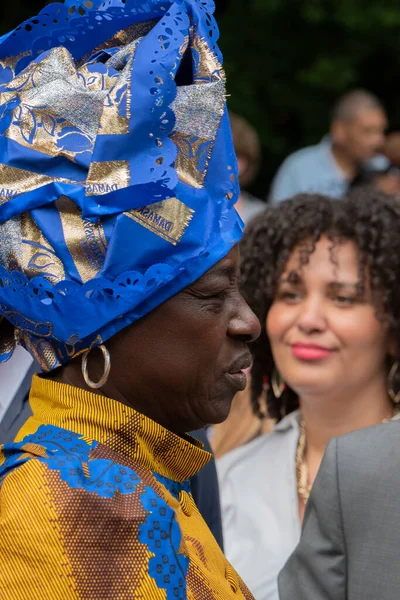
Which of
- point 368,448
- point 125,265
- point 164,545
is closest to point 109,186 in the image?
point 125,265

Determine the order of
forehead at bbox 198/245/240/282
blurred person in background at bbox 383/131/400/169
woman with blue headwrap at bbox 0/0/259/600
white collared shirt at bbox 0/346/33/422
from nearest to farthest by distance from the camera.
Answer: woman with blue headwrap at bbox 0/0/259/600, forehead at bbox 198/245/240/282, white collared shirt at bbox 0/346/33/422, blurred person in background at bbox 383/131/400/169

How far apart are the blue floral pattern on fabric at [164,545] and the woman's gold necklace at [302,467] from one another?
1.93 meters

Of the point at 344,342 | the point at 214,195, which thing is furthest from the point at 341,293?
the point at 214,195

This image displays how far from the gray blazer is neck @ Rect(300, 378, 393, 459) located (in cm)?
129

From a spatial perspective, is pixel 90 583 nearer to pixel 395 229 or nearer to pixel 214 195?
pixel 214 195

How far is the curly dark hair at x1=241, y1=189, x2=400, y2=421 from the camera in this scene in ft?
11.5

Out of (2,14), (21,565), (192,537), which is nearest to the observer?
(21,565)

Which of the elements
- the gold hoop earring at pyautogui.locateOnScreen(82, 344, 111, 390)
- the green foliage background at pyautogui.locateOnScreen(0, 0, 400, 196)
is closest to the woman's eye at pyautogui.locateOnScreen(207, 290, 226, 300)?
the gold hoop earring at pyautogui.locateOnScreen(82, 344, 111, 390)

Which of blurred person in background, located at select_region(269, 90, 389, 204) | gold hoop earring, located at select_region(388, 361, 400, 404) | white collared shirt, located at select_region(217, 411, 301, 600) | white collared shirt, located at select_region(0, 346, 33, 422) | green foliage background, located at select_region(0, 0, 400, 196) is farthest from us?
green foliage background, located at select_region(0, 0, 400, 196)

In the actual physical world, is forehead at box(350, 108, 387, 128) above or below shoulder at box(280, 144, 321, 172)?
above

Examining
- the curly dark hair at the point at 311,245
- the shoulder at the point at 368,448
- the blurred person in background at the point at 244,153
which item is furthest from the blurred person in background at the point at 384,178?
the shoulder at the point at 368,448

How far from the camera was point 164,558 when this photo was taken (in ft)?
5.03

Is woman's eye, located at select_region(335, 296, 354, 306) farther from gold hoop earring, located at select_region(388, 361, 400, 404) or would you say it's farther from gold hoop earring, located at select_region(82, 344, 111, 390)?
gold hoop earring, located at select_region(82, 344, 111, 390)

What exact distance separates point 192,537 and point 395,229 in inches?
86.0
